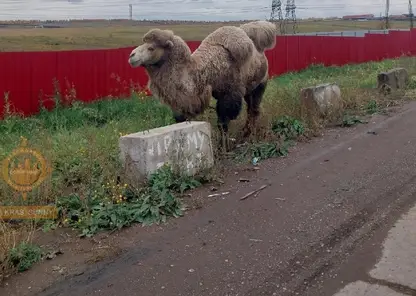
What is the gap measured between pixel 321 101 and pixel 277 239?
5.90m

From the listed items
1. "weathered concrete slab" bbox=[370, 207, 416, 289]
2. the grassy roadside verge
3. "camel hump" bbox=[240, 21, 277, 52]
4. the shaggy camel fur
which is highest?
"camel hump" bbox=[240, 21, 277, 52]

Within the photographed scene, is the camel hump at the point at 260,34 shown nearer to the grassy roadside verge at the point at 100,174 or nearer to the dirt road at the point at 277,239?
the grassy roadside verge at the point at 100,174

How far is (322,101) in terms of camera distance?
419 inches

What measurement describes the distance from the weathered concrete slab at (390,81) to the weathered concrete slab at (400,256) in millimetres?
9541

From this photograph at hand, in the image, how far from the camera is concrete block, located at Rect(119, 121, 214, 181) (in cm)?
633

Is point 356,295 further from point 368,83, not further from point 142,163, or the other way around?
point 368,83

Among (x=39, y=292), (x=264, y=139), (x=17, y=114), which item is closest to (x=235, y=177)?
(x=264, y=139)

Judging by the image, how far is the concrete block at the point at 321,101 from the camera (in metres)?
10.3

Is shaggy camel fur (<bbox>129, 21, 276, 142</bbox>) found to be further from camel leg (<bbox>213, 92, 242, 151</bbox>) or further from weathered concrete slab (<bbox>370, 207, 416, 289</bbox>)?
weathered concrete slab (<bbox>370, 207, 416, 289</bbox>)

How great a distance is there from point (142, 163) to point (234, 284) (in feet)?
7.82

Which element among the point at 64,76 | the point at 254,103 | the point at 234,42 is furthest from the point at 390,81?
the point at 64,76

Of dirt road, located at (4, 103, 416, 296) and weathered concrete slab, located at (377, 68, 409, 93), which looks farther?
weathered concrete slab, located at (377, 68, 409, 93)

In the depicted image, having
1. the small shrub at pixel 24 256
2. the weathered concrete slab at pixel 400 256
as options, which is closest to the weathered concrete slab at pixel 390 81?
the weathered concrete slab at pixel 400 256

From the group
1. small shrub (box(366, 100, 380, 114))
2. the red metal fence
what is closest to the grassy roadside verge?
small shrub (box(366, 100, 380, 114))
